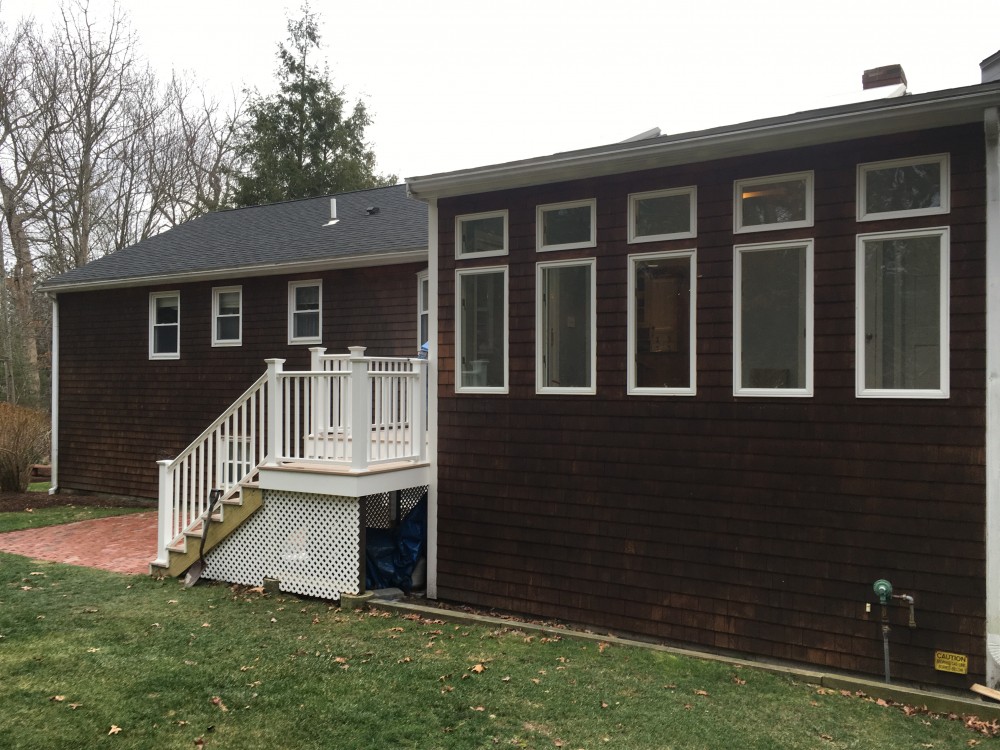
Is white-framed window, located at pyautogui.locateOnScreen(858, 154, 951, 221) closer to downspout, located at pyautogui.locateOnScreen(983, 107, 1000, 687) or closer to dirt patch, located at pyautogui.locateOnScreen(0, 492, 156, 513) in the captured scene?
downspout, located at pyautogui.locateOnScreen(983, 107, 1000, 687)

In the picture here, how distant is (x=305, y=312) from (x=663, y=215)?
267 inches

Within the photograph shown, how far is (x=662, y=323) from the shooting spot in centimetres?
625

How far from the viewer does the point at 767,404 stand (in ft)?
18.8

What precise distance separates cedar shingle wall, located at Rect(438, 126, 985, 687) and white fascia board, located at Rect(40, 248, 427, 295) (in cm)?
317

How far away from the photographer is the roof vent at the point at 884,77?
6.91 meters

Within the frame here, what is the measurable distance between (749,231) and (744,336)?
31.6 inches

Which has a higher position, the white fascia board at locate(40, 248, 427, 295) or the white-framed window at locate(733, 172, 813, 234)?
the white fascia board at locate(40, 248, 427, 295)

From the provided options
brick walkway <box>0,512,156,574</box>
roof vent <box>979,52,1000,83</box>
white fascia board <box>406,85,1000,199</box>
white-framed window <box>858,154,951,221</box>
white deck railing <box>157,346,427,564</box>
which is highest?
roof vent <box>979,52,1000,83</box>

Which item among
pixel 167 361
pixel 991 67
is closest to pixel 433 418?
pixel 991 67

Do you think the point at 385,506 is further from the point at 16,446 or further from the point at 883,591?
the point at 16,446

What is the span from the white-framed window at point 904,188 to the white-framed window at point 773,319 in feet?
1.57

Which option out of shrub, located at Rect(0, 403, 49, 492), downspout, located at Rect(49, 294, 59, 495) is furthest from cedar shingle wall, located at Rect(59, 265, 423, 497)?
shrub, located at Rect(0, 403, 49, 492)

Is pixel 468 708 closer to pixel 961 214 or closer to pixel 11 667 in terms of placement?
pixel 11 667

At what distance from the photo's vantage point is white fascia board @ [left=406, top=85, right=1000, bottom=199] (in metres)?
5.01
